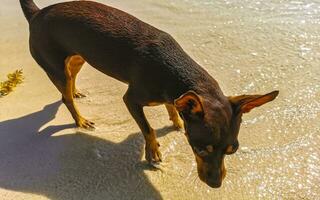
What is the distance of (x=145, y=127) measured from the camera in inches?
180

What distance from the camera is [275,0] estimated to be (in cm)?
746

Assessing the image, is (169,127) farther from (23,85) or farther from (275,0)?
(275,0)

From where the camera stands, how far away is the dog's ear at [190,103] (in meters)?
3.45

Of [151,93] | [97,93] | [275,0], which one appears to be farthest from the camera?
[275,0]

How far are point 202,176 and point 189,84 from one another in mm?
806

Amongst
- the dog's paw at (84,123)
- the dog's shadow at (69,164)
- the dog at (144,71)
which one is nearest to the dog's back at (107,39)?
the dog at (144,71)

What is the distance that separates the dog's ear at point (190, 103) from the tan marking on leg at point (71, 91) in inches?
71.2

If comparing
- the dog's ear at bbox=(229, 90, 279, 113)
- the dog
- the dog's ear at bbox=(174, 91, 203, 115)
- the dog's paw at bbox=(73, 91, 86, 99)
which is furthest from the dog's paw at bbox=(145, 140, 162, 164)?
the dog's paw at bbox=(73, 91, 86, 99)

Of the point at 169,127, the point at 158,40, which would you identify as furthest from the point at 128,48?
the point at 169,127

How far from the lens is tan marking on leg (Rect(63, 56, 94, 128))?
16.7ft

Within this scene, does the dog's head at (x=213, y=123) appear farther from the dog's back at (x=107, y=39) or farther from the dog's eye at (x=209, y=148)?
the dog's back at (x=107, y=39)

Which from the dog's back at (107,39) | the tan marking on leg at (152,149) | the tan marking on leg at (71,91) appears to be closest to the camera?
the dog's back at (107,39)

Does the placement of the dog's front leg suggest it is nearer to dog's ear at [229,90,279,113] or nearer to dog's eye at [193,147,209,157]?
dog's eye at [193,147,209,157]

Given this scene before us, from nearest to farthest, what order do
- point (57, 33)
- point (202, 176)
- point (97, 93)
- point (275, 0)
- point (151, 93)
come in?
point (202, 176), point (151, 93), point (57, 33), point (97, 93), point (275, 0)
